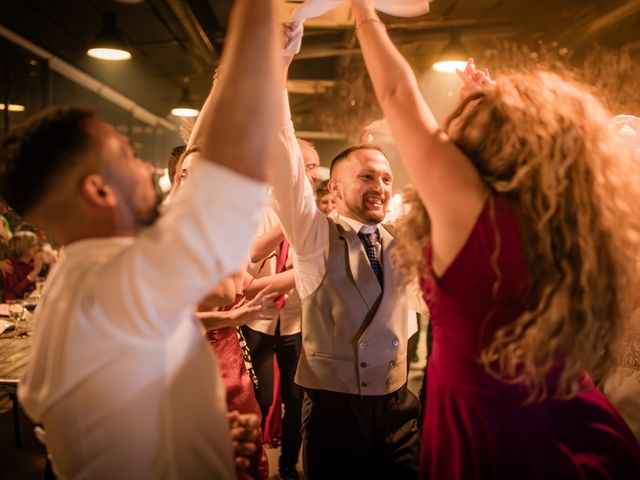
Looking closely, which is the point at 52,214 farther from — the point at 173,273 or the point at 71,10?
the point at 71,10

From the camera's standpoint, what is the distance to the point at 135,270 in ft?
2.11

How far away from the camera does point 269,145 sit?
69cm

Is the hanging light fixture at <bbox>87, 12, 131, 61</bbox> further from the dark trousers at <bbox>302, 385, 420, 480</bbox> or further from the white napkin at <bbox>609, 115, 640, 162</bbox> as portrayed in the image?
the white napkin at <bbox>609, 115, 640, 162</bbox>

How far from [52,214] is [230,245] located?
0.34m

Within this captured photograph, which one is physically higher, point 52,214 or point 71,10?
point 71,10

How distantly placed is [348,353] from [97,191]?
1206mm

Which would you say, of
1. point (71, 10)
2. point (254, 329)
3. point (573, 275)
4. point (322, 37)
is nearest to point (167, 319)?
point (573, 275)

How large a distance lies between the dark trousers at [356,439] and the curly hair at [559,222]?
2.88 ft

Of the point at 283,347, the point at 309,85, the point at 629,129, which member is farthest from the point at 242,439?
the point at 309,85

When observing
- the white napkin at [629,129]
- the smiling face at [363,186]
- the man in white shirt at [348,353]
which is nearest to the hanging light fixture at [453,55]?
the smiling face at [363,186]

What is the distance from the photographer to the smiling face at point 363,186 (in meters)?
1.97

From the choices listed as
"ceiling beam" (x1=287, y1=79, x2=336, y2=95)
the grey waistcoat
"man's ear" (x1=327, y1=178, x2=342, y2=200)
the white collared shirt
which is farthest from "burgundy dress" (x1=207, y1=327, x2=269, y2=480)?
"ceiling beam" (x1=287, y1=79, x2=336, y2=95)

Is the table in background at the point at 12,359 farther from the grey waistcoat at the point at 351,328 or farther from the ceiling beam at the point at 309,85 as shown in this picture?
the ceiling beam at the point at 309,85

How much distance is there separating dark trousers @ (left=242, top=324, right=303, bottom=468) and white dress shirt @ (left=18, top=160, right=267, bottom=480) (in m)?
2.18
